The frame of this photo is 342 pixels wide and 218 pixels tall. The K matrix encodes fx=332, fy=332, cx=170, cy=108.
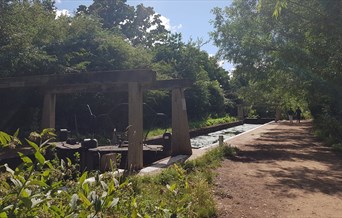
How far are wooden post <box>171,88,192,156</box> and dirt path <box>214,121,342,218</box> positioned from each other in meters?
1.60

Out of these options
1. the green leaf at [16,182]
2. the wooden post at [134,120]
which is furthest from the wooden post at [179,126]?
the green leaf at [16,182]

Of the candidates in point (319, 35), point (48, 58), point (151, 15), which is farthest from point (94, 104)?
point (151, 15)

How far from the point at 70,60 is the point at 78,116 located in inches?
106

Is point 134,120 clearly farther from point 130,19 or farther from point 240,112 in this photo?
point 130,19

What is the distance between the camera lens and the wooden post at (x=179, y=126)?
10.3m

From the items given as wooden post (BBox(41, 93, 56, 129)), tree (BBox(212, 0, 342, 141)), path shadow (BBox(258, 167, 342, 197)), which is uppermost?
tree (BBox(212, 0, 342, 141))

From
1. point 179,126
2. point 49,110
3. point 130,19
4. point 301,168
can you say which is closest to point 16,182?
point 301,168

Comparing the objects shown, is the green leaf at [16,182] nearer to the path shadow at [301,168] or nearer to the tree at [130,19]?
the path shadow at [301,168]

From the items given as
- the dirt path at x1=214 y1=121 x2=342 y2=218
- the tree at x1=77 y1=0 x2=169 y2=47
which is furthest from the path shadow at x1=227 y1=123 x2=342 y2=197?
the tree at x1=77 y1=0 x2=169 y2=47

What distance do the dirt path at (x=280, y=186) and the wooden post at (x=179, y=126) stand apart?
1600mm

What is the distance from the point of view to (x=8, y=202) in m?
1.66

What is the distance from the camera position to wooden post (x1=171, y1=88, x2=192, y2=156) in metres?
10.3

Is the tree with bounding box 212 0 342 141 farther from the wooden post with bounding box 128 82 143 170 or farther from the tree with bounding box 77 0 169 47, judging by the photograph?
the tree with bounding box 77 0 169 47

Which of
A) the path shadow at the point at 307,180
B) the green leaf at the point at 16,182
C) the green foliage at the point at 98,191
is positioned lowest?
the path shadow at the point at 307,180
